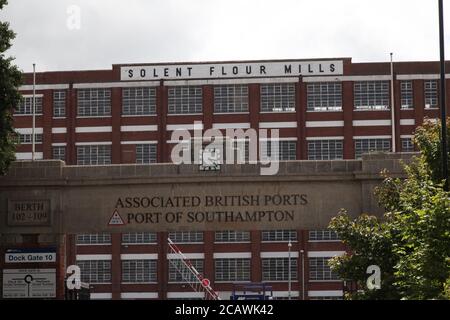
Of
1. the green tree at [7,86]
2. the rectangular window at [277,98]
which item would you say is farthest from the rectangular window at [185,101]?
the green tree at [7,86]

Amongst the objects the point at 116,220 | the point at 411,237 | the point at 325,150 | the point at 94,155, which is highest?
the point at 325,150

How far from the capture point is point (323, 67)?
248ft

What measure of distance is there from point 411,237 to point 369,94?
55725mm

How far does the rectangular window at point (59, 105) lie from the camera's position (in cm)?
7731

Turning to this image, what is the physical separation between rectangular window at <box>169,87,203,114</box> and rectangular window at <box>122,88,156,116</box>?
1.65 m

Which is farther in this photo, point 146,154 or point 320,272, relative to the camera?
point 146,154

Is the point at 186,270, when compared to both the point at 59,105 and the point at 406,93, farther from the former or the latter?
the point at 406,93

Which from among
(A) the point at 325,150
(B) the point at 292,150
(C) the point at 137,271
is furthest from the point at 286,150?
(C) the point at 137,271

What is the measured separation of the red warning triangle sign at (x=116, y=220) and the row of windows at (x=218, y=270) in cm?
3972

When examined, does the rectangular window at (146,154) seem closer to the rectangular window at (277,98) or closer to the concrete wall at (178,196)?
the rectangular window at (277,98)

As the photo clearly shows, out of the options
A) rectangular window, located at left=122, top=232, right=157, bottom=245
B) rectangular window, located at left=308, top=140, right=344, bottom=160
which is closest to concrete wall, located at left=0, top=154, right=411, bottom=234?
rectangular window, located at left=122, top=232, right=157, bottom=245

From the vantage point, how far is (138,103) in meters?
76.7

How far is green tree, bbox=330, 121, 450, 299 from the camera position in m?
19.3
